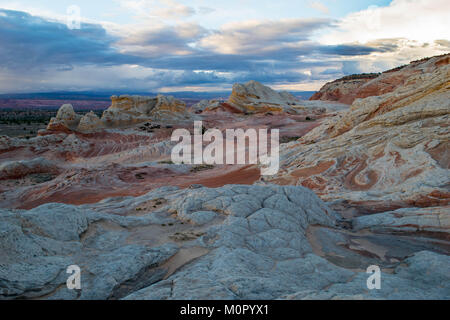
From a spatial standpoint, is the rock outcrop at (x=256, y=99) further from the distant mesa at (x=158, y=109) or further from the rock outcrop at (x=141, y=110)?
the rock outcrop at (x=141, y=110)

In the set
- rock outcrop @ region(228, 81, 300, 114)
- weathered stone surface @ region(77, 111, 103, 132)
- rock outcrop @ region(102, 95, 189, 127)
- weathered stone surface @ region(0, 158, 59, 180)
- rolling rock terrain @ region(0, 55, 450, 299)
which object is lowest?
weathered stone surface @ region(0, 158, 59, 180)

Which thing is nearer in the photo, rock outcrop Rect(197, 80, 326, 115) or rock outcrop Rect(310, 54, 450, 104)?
rock outcrop Rect(310, 54, 450, 104)

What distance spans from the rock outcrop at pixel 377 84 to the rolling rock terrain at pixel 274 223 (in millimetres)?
18990

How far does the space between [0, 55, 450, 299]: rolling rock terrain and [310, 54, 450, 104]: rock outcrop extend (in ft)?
62.3

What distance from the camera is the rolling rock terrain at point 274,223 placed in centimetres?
434

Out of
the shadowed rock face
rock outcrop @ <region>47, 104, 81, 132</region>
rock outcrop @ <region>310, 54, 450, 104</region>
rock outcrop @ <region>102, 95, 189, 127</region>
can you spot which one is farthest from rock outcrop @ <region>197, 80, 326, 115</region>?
the shadowed rock face

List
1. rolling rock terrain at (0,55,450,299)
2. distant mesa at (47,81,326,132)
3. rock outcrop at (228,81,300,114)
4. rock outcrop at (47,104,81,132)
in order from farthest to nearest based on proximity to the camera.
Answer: rock outcrop at (228,81,300,114) < distant mesa at (47,81,326,132) < rock outcrop at (47,104,81,132) < rolling rock terrain at (0,55,450,299)

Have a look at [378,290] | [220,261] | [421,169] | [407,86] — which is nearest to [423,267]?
[378,290]

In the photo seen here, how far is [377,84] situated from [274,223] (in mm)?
47466

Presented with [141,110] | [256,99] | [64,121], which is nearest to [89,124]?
[64,121]

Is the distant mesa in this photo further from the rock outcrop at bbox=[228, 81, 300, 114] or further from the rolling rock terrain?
the rolling rock terrain

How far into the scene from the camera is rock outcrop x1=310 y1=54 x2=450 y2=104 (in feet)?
140

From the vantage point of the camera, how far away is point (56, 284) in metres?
4.27
